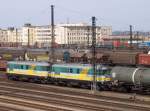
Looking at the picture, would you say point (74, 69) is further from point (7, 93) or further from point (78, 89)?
point (7, 93)

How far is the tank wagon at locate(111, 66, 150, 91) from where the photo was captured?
34916 millimetres

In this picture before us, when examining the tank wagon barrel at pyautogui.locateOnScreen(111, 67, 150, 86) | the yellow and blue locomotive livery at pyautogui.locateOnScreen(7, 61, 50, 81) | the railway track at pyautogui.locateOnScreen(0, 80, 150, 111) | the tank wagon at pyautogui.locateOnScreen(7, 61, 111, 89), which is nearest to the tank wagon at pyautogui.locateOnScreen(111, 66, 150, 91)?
the tank wagon barrel at pyautogui.locateOnScreen(111, 67, 150, 86)

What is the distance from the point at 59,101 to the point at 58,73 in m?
11.9

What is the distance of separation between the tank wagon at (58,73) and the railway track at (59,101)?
1860 millimetres

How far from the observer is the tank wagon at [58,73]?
3947cm

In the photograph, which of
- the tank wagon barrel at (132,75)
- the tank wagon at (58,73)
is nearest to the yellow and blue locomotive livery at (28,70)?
the tank wagon at (58,73)

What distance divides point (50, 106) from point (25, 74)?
20084 mm

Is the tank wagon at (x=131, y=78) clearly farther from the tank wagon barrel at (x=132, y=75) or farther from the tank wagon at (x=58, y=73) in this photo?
the tank wagon at (x=58, y=73)

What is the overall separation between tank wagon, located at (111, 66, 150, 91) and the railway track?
319 cm

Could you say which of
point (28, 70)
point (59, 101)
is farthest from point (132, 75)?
point (28, 70)

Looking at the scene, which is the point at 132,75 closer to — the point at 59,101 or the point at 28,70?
the point at 59,101

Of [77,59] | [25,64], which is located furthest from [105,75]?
[77,59]

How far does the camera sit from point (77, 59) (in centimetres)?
6506

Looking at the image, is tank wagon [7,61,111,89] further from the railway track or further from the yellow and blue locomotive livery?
the railway track
